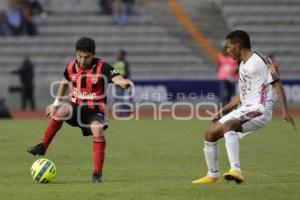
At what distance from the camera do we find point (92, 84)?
11.3 m

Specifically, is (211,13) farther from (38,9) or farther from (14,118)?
(14,118)

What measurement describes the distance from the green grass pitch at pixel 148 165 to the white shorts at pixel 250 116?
0.69 meters

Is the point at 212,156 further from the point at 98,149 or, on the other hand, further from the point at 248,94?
the point at 98,149

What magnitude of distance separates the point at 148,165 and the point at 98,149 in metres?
2.36

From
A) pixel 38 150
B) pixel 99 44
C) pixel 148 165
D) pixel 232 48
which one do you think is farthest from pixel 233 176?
pixel 99 44

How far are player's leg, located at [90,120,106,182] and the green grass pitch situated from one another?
0.16 m

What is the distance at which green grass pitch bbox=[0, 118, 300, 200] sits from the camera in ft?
32.0

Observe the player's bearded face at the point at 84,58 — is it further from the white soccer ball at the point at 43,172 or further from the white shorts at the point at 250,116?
the white shorts at the point at 250,116

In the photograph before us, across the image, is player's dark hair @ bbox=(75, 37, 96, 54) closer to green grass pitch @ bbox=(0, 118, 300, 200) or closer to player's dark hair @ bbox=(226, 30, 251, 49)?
green grass pitch @ bbox=(0, 118, 300, 200)

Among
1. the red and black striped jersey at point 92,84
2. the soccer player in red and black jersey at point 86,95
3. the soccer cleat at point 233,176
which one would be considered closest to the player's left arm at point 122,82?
the soccer player in red and black jersey at point 86,95

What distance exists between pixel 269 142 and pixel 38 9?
18.9m

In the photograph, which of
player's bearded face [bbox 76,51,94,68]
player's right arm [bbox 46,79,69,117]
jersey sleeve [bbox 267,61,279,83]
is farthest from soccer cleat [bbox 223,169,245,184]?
player's right arm [bbox 46,79,69,117]

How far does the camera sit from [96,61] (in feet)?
37.2

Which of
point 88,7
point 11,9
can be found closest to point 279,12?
point 88,7
